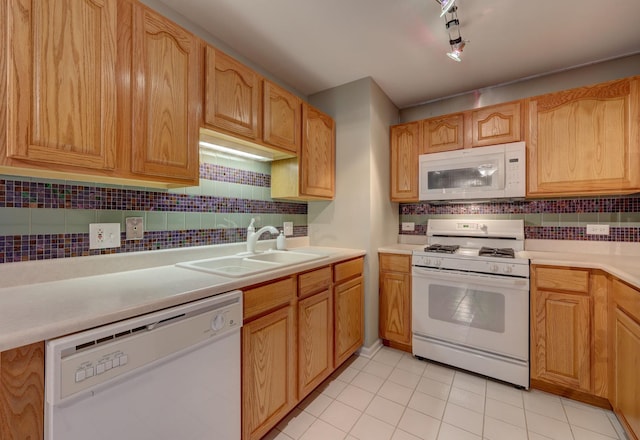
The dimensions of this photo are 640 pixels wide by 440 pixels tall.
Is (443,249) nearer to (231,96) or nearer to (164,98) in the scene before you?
(231,96)

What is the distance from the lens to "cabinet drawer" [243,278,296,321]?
1293mm

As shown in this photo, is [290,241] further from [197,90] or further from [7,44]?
[7,44]

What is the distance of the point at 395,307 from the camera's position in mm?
2389

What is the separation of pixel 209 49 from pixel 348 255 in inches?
60.5

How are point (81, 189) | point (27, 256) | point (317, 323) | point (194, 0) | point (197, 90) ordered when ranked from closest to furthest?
point (27, 256)
point (81, 189)
point (197, 90)
point (194, 0)
point (317, 323)

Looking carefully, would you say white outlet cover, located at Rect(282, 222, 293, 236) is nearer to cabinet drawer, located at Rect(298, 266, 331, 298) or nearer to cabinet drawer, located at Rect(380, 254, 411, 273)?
cabinet drawer, located at Rect(298, 266, 331, 298)

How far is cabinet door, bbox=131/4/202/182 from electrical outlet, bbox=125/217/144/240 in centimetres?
36

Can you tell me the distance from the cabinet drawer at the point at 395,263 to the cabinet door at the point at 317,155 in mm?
729

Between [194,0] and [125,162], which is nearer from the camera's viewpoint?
[125,162]

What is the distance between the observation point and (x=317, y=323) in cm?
178

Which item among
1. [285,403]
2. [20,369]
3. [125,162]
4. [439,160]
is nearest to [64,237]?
[125,162]

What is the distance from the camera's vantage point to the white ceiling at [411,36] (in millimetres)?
1561

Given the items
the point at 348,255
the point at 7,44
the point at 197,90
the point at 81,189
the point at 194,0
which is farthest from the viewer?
the point at 348,255

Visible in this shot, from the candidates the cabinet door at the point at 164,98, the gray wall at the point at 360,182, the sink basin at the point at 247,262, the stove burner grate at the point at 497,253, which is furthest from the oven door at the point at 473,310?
the cabinet door at the point at 164,98
